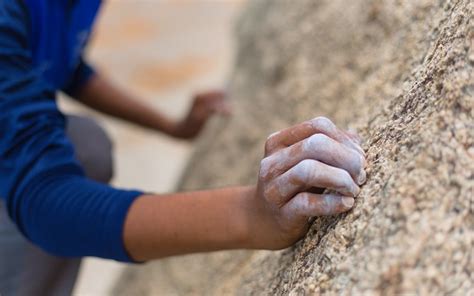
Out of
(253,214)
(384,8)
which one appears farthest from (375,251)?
(384,8)

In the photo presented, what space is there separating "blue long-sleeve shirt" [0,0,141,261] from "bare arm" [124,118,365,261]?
0.10ft

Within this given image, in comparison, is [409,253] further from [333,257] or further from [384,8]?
[384,8]

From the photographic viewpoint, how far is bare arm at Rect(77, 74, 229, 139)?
1.32 metres

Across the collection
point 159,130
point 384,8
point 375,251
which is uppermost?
point 375,251

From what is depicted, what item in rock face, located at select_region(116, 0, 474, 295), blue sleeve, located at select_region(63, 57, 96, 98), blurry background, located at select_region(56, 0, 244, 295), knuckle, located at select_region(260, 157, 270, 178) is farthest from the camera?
blurry background, located at select_region(56, 0, 244, 295)

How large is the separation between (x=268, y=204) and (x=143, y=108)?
0.82 m

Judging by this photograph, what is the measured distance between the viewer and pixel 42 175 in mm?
694

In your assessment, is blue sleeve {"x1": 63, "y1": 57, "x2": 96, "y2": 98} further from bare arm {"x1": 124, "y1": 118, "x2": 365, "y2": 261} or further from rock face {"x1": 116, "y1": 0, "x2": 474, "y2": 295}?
bare arm {"x1": 124, "y1": 118, "x2": 365, "y2": 261}

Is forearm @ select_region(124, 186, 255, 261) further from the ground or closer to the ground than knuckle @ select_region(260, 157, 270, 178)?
closer to the ground

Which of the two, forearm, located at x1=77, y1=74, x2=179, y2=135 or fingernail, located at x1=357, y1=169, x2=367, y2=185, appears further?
forearm, located at x1=77, y1=74, x2=179, y2=135

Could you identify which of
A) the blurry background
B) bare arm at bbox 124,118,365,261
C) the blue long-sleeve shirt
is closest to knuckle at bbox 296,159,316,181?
bare arm at bbox 124,118,365,261

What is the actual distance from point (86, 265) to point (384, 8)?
4.04 ft

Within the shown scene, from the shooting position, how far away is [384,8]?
1083mm

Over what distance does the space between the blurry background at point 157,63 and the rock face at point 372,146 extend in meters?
0.74
